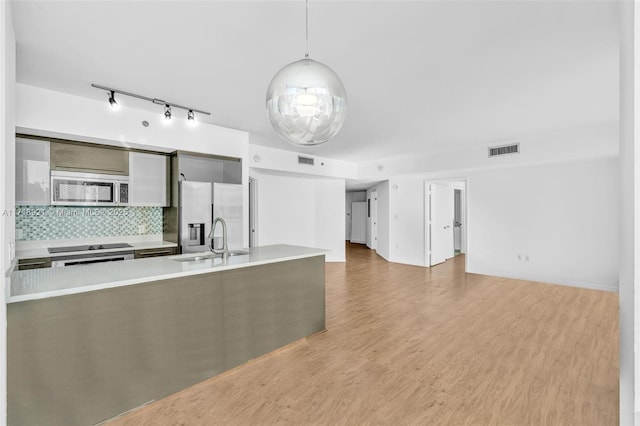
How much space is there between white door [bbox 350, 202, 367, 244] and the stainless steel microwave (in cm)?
876

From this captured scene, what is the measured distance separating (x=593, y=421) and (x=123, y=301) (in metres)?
3.22

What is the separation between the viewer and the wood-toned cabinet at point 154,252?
4139mm

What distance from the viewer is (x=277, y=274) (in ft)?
10.2

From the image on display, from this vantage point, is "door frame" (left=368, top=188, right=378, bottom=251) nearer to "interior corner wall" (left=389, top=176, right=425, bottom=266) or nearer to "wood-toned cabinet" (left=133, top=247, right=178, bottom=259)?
"interior corner wall" (left=389, top=176, right=425, bottom=266)

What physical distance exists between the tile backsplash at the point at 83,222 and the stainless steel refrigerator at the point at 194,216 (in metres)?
0.72

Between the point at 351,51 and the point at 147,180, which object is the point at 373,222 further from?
the point at 351,51

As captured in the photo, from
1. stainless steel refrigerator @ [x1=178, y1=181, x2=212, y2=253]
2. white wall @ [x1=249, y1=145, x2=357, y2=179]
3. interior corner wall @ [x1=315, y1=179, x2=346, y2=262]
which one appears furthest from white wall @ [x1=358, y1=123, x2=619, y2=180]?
stainless steel refrigerator @ [x1=178, y1=181, x2=212, y2=253]

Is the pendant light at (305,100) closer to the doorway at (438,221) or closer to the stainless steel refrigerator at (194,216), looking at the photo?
the stainless steel refrigerator at (194,216)

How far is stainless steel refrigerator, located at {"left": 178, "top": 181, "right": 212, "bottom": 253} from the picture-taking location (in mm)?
4512

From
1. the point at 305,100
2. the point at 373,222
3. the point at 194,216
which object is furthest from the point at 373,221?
the point at 305,100

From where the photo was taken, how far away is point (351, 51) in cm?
270

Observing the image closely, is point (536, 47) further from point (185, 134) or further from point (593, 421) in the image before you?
point (185, 134)

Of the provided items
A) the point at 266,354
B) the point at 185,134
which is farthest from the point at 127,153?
the point at 266,354

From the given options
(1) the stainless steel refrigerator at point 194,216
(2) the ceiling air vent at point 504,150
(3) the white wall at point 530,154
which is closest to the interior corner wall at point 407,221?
(3) the white wall at point 530,154
